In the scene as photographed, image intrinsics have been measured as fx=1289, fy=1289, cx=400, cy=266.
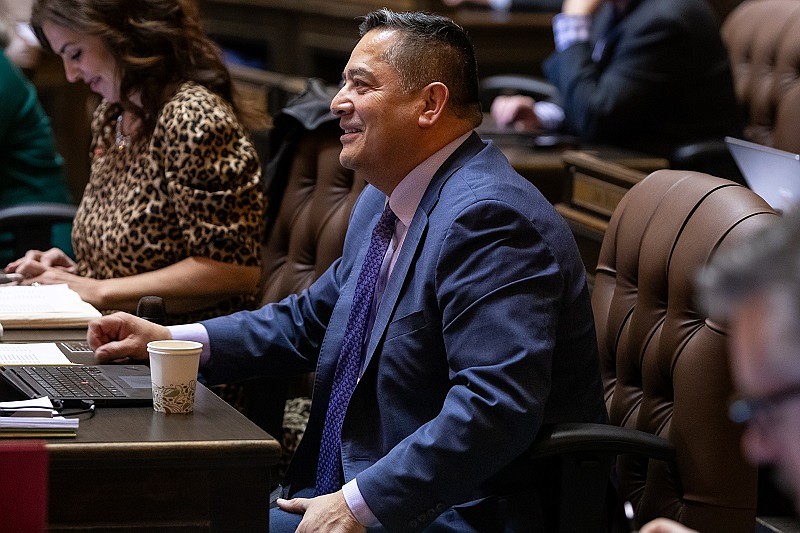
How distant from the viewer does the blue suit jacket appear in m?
1.80

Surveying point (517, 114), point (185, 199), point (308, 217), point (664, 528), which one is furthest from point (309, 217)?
point (517, 114)

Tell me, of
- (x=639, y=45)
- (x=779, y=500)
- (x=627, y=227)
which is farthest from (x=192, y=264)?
(x=639, y=45)

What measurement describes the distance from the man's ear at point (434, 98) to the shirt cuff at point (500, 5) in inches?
181

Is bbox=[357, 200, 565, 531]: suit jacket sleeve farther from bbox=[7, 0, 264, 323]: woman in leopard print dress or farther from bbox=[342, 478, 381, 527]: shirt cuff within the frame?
bbox=[7, 0, 264, 323]: woman in leopard print dress

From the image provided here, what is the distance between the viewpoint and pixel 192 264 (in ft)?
8.58

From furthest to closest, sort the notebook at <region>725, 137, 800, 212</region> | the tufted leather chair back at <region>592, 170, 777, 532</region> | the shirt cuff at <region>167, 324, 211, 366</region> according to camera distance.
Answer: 1. the notebook at <region>725, 137, 800, 212</region>
2. the shirt cuff at <region>167, 324, 211, 366</region>
3. the tufted leather chair back at <region>592, 170, 777, 532</region>

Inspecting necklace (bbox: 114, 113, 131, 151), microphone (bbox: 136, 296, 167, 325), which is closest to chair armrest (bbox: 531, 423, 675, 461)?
microphone (bbox: 136, 296, 167, 325)

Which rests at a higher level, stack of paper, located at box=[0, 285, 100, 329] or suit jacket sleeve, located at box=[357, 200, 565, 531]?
suit jacket sleeve, located at box=[357, 200, 565, 531]

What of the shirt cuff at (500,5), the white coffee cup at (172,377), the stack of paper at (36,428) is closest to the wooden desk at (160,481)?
the stack of paper at (36,428)

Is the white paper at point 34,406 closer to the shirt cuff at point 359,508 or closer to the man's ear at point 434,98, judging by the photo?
the shirt cuff at point 359,508

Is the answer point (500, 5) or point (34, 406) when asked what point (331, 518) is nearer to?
point (34, 406)

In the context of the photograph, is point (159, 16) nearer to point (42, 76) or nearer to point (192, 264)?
point (192, 264)

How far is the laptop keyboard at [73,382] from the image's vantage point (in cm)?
183

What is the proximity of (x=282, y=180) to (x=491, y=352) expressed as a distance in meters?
1.23
